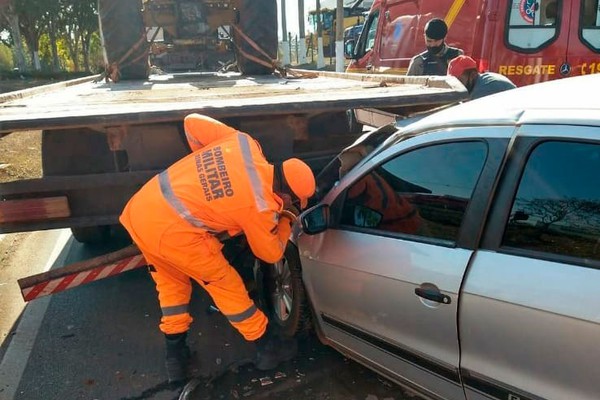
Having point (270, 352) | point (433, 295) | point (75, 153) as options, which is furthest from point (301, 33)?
point (433, 295)

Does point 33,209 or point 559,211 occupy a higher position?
point 559,211

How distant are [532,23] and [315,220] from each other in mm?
4851

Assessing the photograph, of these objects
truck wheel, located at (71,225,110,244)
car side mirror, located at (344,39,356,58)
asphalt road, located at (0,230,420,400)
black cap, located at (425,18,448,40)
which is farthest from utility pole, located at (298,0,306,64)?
asphalt road, located at (0,230,420,400)

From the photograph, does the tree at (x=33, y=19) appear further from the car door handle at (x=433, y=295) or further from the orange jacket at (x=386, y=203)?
the car door handle at (x=433, y=295)

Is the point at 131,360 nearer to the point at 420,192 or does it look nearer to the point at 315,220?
the point at 315,220

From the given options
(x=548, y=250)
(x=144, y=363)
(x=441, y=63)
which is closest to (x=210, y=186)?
(x=144, y=363)

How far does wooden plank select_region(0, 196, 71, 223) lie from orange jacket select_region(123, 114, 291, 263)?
0.73m

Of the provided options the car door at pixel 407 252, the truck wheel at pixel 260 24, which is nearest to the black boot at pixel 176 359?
the car door at pixel 407 252

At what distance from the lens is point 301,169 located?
2480 mm

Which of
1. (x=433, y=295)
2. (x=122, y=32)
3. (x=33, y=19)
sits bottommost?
(x=433, y=295)

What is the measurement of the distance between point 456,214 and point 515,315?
0.45 metres

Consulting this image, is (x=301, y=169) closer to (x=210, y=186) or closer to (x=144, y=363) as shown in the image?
(x=210, y=186)

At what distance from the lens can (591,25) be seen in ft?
19.8

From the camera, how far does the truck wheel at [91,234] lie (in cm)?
439
